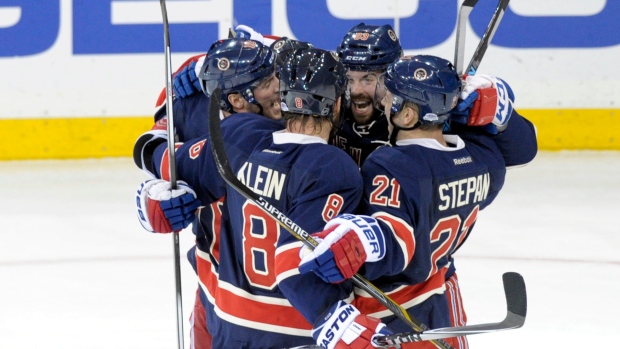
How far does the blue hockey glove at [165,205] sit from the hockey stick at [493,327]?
0.65m

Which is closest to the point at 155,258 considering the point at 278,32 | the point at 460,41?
the point at 278,32

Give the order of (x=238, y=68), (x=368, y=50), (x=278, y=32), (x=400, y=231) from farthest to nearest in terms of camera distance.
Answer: (x=278, y=32) < (x=368, y=50) < (x=238, y=68) < (x=400, y=231)

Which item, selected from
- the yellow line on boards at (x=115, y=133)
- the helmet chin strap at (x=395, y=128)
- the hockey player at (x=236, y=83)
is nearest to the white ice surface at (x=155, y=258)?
the yellow line on boards at (x=115, y=133)

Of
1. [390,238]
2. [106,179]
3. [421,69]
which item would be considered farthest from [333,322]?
[106,179]

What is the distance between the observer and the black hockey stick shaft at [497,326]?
2.06m

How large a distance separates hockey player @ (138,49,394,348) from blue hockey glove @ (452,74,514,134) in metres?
0.36

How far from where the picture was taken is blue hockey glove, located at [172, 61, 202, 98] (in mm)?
2900

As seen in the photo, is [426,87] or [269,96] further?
[269,96]

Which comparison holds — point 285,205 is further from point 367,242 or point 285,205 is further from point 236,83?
point 236,83

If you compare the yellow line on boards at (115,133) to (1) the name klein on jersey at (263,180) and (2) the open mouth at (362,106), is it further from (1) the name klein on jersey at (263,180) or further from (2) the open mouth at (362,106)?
(1) the name klein on jersey at (263,180)

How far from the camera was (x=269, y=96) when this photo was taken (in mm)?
2650

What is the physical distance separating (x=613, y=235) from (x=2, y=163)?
378 centimetres

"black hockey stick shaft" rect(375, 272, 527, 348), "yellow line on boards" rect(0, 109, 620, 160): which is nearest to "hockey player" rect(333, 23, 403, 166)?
"black hockey stick shaft" rect(375, 272, 527, 348)

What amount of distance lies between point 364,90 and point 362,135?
0.13 m
